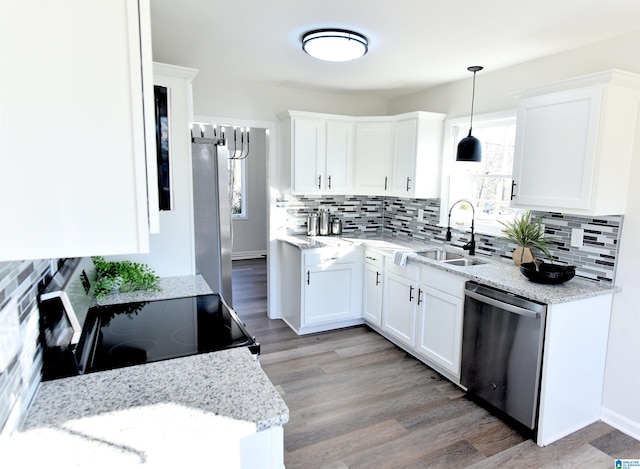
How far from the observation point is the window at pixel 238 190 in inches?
289

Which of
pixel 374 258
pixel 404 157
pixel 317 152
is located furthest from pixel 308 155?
pixel 374 258

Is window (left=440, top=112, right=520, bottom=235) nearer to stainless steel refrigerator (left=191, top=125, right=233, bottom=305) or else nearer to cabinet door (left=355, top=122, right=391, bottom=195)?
cabinet door (left=355, top=122, right=391, bottom=195)

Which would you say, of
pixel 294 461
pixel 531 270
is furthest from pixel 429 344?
pixel 294 461

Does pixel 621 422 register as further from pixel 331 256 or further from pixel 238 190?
pixel 238 190

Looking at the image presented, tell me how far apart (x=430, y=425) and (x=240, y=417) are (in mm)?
1871

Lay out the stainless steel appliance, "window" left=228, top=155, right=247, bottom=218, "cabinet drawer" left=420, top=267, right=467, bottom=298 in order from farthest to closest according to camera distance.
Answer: "window" left=228, top=155, right=247, bottom=218, "cabinet drawer" left=420, top=267, right=467, bottom=298, the stainless steel appliance

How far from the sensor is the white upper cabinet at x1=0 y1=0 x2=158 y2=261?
0.74 m

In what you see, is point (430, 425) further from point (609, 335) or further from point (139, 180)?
point (139, 180)

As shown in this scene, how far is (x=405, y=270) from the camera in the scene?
3455mm

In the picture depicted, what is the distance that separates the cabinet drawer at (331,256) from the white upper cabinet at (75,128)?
9.71 ft

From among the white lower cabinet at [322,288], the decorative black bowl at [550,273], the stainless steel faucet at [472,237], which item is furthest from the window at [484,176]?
the white lower cabinet at [322,288]

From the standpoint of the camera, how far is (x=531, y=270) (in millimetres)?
2576

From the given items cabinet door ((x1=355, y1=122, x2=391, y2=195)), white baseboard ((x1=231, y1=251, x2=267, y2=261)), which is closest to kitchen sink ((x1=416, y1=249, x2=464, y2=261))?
cabinet door ((x1=355, y1=122, x2=391, y2=195))

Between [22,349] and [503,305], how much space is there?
2434 mm
